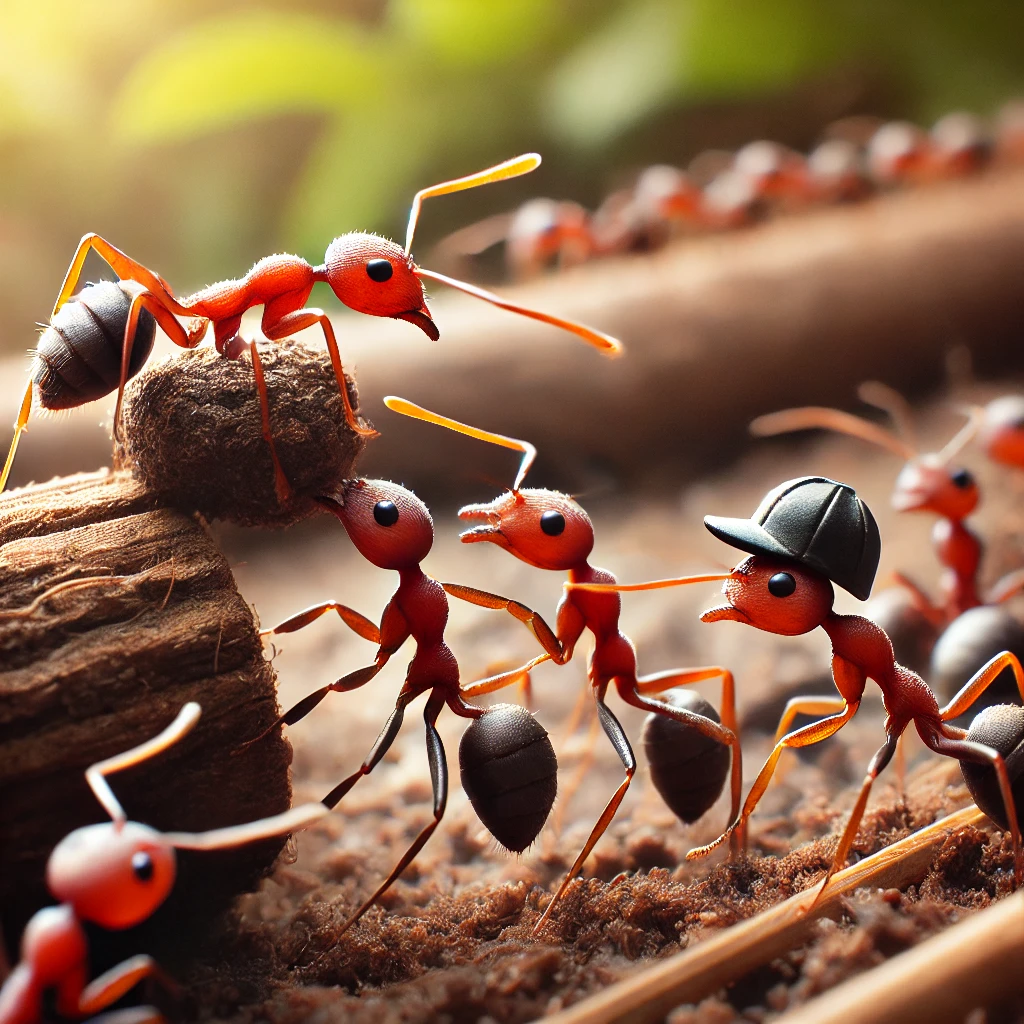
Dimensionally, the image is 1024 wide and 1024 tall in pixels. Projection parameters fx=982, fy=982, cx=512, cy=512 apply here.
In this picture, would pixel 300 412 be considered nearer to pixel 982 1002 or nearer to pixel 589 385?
pixel 982 1002

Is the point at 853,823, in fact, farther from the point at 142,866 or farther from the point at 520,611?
the point at 142,866

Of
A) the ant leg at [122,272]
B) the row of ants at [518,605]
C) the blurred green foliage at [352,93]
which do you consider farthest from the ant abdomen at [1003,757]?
the blurred green foliage at [352,93]

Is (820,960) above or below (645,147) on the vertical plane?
below

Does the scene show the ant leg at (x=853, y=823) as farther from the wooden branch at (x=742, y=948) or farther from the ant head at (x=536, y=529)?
the ant head at (x=536, y=529)

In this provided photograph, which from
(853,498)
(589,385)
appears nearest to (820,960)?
(853,498)

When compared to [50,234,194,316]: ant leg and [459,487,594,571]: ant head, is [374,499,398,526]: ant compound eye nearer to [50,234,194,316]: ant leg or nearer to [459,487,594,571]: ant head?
[459,487,594,571]: ant head

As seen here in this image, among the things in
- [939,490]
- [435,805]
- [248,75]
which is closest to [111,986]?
[435,805]

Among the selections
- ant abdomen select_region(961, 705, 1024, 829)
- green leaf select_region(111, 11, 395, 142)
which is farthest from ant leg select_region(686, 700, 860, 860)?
green leaf select_region(111, 11, 395, 142)
